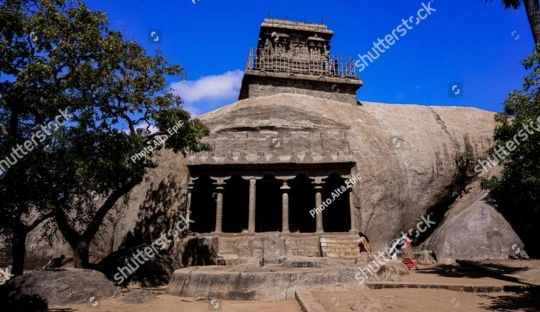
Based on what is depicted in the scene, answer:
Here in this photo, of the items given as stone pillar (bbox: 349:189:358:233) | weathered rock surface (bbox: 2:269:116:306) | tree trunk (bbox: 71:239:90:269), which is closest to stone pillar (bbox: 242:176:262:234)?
stone pillar (bbox: 349:189:358:233)

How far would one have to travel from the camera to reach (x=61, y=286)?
11.4 metres

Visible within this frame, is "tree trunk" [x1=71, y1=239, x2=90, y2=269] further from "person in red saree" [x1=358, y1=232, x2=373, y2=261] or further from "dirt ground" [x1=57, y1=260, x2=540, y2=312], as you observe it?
"person in red saree" [x1=358, y1=232, x2=373, y2=261]

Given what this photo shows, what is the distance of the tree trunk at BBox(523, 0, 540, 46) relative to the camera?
15.3 meters

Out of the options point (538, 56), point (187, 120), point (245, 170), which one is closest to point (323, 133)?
point (245, 170)

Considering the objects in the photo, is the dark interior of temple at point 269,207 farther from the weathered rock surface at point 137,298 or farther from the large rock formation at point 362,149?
the weathered rock surface at point 137,298

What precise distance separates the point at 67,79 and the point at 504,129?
1607 cm

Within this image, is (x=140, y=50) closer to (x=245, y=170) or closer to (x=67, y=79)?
(x=67, y=79)

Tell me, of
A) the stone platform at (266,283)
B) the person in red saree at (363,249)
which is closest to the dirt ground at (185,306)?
the stone platform at (266,283)
